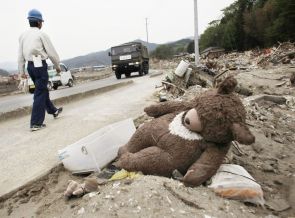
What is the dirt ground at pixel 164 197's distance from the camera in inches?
106

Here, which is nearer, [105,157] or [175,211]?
[175,211]

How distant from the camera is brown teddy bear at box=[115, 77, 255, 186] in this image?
3.07 m

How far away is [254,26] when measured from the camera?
53.4m

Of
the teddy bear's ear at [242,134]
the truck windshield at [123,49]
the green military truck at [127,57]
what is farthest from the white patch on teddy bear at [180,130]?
the truck windshield at [123,49]

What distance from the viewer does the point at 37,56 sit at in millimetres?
5754

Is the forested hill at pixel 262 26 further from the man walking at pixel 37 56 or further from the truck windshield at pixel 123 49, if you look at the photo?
the man walking at pixel 37 56

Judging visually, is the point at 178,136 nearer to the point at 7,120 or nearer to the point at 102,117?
the point at 102,117

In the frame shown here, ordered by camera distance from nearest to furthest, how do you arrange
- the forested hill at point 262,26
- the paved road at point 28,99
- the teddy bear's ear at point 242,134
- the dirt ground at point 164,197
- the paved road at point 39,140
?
1. the dirt ground at point 164,197
2. the teddy bear's ear at point 242,134
3. the paved road at point 39,140
4. the paved road at point 28,99
5. the forested hill at point 262,26

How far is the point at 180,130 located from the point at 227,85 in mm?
576

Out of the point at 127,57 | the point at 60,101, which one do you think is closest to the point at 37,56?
the point at 60,101

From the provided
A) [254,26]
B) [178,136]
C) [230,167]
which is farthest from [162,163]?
[254,26]

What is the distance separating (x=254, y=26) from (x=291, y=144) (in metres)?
51.5

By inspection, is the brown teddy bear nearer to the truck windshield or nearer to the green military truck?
the green military truck

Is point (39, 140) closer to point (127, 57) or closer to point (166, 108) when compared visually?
point (166, 108)
